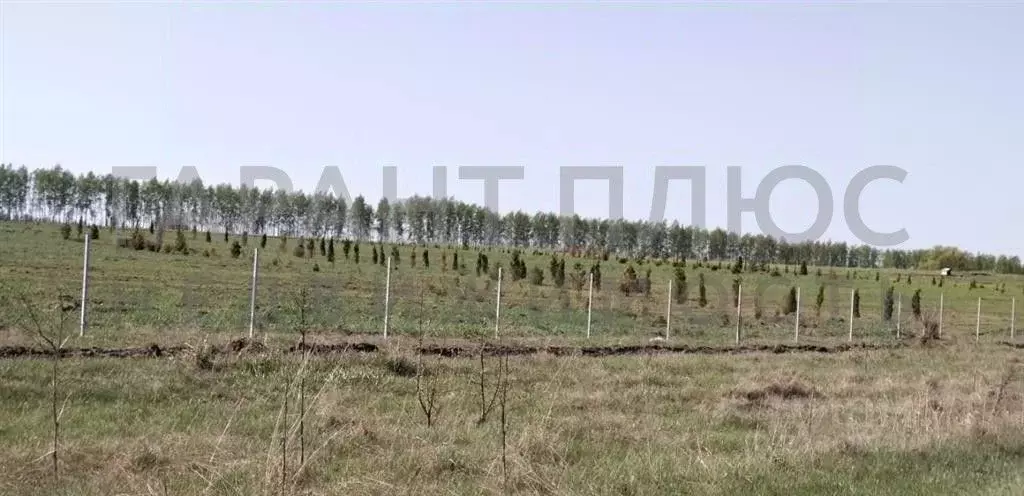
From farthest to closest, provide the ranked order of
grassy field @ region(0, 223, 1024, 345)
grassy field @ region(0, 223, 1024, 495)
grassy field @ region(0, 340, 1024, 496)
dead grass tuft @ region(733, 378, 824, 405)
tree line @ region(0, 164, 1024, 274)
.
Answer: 1. tree line @ region(0, 164, 1024, 274)
2. grassy field @ region(0, 223, 1024, 345)
3. dead grass tuft @ region(733, 378, 824, 405)
4. grassy field @ region(0, 223, 1024, 495)
5. grassy field @ region(0, 340, 1024, 496)

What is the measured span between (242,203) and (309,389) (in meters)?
69.6

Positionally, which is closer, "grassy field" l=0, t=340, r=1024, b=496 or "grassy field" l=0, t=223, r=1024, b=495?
"grassy field" l=0, t=340, r=1024, b=496

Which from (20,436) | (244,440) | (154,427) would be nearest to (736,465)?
(244,440)

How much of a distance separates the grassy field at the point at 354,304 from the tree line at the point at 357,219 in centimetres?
2988

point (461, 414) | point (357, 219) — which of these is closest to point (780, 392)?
point (461, 414)

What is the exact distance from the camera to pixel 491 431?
7.46m

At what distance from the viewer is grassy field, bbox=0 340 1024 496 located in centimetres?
544

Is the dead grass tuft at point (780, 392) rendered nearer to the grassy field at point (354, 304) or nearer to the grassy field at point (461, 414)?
the grassy field at point (461, 414)

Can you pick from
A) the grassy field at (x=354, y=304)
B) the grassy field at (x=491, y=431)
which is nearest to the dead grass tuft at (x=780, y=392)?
the grassy field at (x=491, y=431)

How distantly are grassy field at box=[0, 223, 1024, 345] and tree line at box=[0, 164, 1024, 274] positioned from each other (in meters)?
29.9

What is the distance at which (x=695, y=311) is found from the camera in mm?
31719

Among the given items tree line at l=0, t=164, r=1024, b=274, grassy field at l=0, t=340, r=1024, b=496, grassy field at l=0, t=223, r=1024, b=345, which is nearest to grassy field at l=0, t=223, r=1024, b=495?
grassy field at l=0, t=340, r=1024, b=496

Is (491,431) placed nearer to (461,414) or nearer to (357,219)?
(461,414)

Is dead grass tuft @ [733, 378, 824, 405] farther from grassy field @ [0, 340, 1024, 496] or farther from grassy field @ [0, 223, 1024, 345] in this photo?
grassy field @ [0, 223, 1024, 345]
